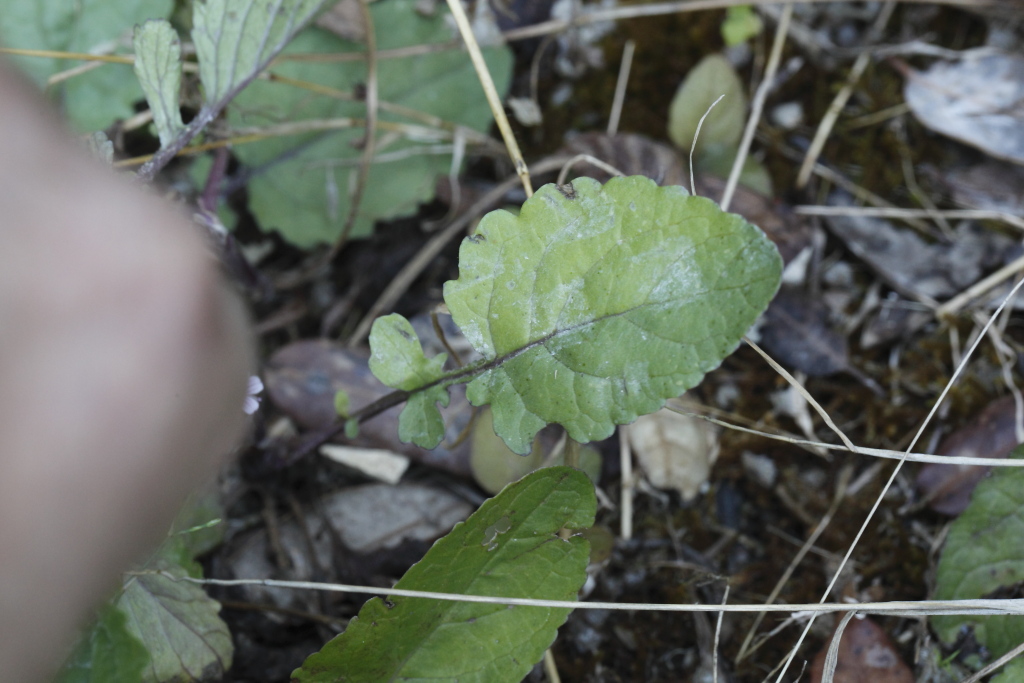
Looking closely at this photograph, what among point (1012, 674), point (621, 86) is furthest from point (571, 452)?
point (621, 86)

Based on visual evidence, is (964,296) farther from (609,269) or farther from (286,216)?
(286,216)

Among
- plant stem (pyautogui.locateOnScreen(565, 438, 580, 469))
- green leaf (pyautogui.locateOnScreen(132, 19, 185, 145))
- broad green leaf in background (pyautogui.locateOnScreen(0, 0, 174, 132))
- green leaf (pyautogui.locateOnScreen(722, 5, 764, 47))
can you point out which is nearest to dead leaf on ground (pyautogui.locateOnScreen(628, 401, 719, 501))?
plant stem (pyautogui.locateOnScreen(565, 438, 580, 469))

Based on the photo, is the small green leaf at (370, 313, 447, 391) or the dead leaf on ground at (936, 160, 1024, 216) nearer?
the small green leaf at (370, 313, 447, 391)

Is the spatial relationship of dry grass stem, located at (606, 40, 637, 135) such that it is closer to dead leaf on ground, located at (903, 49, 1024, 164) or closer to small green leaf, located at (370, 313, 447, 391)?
dead leaf on ground, located at (903, 49, 1024, 164)

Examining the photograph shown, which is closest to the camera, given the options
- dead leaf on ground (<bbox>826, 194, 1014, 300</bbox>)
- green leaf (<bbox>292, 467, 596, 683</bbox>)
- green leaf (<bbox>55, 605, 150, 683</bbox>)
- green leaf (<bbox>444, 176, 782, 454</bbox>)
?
green leaf (<bbox>55, 605, 150, 683</bbox>)

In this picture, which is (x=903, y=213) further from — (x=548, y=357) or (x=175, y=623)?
(x=175, y=623)

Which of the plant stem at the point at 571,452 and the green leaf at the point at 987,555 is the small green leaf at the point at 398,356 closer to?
the plant stem at the point at 571,452
